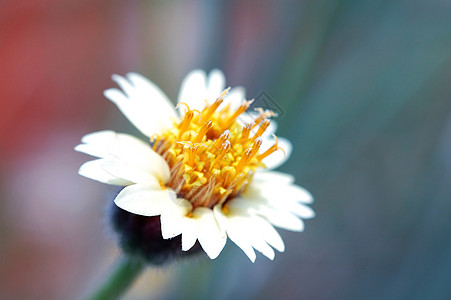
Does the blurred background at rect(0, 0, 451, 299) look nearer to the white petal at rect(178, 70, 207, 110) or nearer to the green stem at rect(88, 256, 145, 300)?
the white petal at rect(178, 70, 207, 110)

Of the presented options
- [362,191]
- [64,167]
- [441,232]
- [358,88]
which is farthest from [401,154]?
[64,167]

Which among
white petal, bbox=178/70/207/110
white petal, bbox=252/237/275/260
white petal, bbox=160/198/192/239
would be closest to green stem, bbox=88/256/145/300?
white petal, bbox=160/198/192/239

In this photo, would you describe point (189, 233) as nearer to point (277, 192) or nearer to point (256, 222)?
point (256, 222)

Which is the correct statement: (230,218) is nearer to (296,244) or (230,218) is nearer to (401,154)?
(296,244)

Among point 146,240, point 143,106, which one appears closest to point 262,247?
point 146,240

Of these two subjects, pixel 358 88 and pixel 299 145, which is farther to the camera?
pixel 358 88

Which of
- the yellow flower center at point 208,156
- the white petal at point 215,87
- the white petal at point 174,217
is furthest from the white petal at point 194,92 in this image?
the white petal at point 174,217
